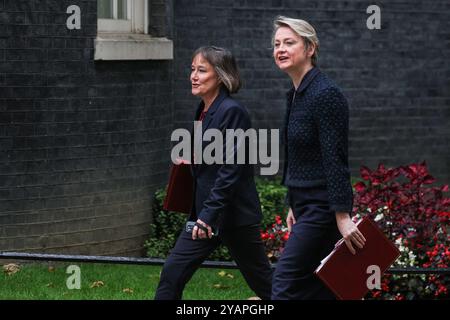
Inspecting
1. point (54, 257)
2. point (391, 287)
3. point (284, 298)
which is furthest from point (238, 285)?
point (284, 298)

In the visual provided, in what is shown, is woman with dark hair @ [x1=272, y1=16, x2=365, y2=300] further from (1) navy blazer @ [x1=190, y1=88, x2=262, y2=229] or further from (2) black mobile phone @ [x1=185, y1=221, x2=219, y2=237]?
(2) black mobile phone @ [x1=185, y1=221, x2=219, y2=237]

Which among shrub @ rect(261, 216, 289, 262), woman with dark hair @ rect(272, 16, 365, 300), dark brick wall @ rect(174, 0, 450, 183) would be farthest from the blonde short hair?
dark brick wall @ rect(174, 0, 450, 183)

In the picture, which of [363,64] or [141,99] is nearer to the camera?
[141,99]

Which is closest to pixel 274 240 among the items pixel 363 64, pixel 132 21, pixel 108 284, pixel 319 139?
pixel 108 284

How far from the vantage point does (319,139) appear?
6.07 meters

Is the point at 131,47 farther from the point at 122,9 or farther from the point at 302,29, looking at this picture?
the point at 302,29

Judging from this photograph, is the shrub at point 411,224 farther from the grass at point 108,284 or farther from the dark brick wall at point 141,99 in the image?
the dark brick wall at point 141,99

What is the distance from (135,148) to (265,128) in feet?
6.89

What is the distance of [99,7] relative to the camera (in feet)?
34.8

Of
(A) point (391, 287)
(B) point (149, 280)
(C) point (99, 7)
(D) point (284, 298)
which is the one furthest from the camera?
(C) point (99, 7)

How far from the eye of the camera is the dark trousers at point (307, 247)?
241 inches

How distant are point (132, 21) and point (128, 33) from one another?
0.13m

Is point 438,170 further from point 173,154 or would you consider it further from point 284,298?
point 284,298

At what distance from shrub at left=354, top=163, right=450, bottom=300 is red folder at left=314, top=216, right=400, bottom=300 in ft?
7.27
